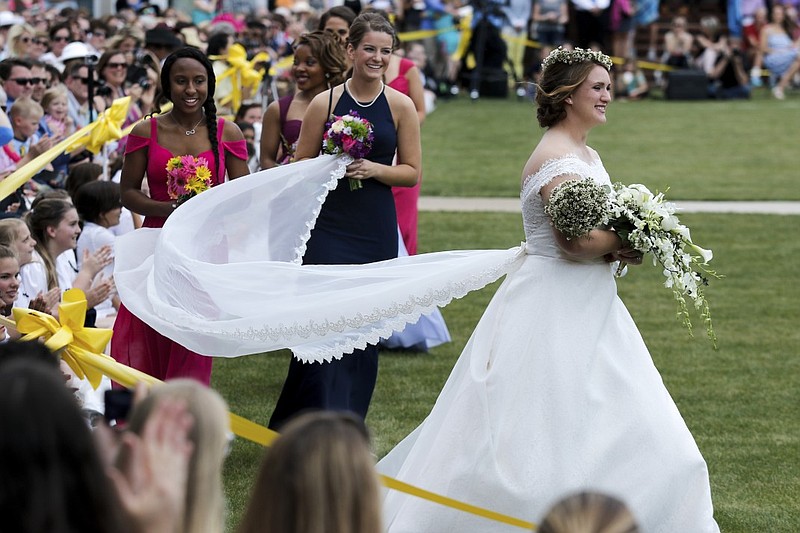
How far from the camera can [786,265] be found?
1398 centimetres

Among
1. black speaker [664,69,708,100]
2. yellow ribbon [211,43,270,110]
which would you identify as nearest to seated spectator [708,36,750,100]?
black speaker [664,69,708,100]

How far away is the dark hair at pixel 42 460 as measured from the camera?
9.46ft

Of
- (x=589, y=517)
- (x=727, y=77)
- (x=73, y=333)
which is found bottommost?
(x=727, y=77)

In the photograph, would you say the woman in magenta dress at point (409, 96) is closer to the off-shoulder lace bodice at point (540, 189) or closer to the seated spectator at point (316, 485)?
the off-shoulder lace bodice at point (540, 189)

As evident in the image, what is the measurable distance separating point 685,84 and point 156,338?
24.8 meters

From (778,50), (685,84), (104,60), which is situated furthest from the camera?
(778,50)

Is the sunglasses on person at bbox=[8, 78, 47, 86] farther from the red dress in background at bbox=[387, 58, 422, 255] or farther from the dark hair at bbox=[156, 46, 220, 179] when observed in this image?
the dark hair at bbox=[156, 46, 220, 179]

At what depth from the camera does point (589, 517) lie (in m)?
3.28

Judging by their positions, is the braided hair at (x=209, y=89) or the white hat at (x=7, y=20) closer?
the braided hair at (x=209, y=89)

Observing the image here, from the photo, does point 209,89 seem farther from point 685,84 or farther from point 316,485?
point 685,84

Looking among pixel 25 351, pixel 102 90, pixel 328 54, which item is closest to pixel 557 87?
pixel 328 54

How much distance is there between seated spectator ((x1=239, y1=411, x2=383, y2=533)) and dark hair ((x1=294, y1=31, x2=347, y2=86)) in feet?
18.0

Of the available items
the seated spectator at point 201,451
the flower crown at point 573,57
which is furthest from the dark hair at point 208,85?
the seated spectator at point 201,451

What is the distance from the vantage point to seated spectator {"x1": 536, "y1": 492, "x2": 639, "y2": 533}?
326 centimetres
